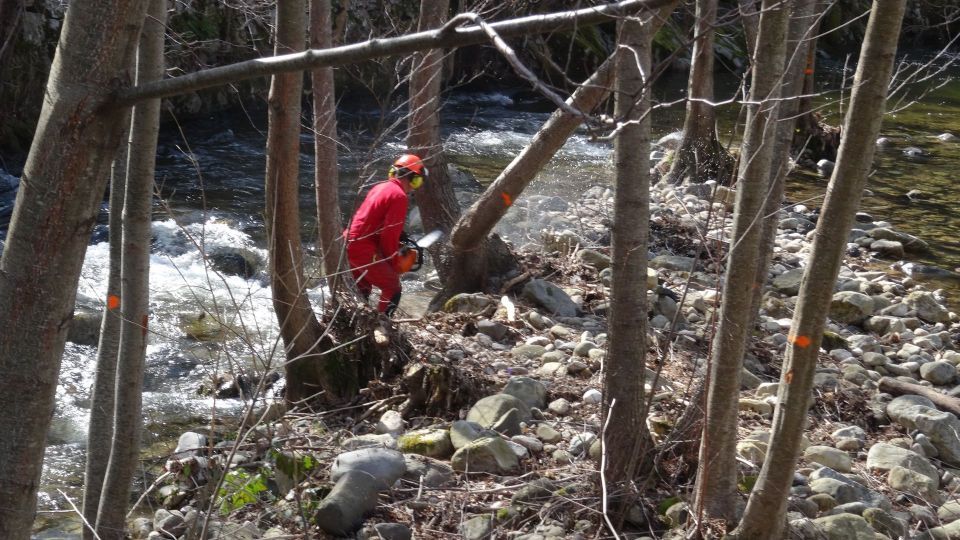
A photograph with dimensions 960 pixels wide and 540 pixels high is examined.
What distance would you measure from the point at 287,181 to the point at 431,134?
236 cm

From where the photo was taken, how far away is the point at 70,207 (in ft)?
6.96

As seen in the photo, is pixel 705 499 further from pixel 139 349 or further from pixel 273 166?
pixel 273 166

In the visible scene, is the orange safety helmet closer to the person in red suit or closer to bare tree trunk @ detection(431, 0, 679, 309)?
the person in red suit

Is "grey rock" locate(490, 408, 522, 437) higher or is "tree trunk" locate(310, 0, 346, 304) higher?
"tree trunk" locate(310, 0, 346, 304)

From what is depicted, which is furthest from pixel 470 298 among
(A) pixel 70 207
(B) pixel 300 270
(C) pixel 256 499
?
(A) pixel 70 207

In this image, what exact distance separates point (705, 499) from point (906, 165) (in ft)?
40.2

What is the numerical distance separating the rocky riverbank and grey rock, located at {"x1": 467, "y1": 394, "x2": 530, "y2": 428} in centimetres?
1

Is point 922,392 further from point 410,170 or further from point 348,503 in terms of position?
point 348,503

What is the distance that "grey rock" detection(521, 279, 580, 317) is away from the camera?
8.02 meters

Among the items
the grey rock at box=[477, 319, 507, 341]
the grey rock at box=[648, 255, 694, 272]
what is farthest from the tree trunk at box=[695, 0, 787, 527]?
the grey rock at box=[648, 255, 694, 272]

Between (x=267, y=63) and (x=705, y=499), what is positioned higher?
(x=267, y=63)

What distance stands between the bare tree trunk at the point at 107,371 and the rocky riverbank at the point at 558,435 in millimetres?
→ 385

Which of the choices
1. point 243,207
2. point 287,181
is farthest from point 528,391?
point 243,207

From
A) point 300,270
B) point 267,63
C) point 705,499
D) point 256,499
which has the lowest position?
point 256,499
